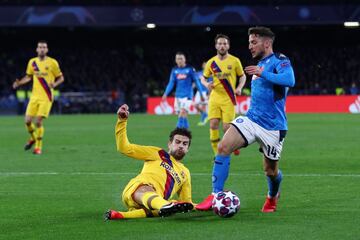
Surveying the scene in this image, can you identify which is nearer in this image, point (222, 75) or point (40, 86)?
point (222, 75)

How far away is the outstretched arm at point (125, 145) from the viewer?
30.5ft

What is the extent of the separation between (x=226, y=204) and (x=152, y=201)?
2.54 ft

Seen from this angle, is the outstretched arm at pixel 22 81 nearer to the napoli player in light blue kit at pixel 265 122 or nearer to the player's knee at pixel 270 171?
the napoli player in light blue kit at pixel 265 122

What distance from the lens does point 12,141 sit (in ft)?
79.5

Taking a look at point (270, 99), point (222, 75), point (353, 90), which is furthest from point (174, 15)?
point (270, 99)

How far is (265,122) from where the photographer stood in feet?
32.5

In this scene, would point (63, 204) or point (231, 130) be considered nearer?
point (231, 130)

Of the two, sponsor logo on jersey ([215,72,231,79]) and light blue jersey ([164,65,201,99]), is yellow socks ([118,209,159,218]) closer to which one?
sponsor logo on jersey ([215,72,231,79])

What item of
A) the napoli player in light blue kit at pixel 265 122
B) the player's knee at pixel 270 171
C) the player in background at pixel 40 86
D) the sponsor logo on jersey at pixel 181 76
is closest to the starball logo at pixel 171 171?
the napoli player in light blue kit at pixel 265 122

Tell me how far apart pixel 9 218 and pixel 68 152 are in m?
10.3

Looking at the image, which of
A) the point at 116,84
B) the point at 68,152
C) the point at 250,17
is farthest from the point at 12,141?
the point at 116,84

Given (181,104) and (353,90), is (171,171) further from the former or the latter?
(353,90)

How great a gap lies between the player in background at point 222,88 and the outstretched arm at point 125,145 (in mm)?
7720

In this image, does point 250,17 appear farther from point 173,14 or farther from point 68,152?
point 68,152
